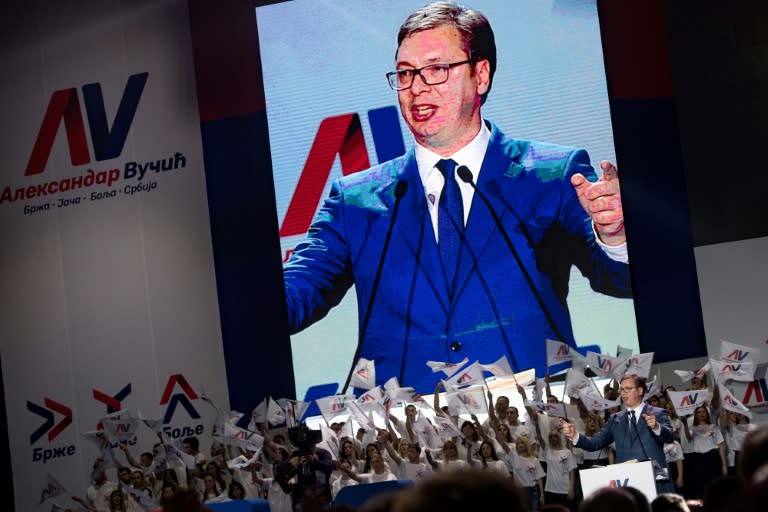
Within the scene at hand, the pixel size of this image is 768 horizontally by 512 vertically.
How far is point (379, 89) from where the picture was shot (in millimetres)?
12008

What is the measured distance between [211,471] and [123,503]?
2.92 ft

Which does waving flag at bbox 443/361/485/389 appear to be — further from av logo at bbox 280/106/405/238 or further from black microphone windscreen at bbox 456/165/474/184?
av logo at bbox 280/106/405/238

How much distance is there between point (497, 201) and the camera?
11.7m

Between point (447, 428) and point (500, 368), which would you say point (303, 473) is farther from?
point (500, 368)

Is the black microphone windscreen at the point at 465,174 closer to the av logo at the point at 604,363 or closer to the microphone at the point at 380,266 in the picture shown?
the microphone at the point at 380,266

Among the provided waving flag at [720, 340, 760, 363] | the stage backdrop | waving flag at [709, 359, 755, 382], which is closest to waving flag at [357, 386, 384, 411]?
the stage backdrop

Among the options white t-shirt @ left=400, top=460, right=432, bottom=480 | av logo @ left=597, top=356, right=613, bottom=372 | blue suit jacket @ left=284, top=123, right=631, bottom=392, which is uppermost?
blue suit jacket @ left=284, top=123, right=631, bottom=392

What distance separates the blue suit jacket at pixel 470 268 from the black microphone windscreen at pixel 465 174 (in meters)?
0.10

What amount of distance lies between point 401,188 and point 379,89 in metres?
1.08

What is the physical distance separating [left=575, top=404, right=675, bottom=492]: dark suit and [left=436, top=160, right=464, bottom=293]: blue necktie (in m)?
2.93

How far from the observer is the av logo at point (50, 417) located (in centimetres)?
1266

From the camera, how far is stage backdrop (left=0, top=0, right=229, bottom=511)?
41.2 feet

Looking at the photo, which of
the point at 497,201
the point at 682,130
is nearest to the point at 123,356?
the point at 497,201

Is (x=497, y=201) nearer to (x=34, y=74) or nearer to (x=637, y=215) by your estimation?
(x=637, y=215)
